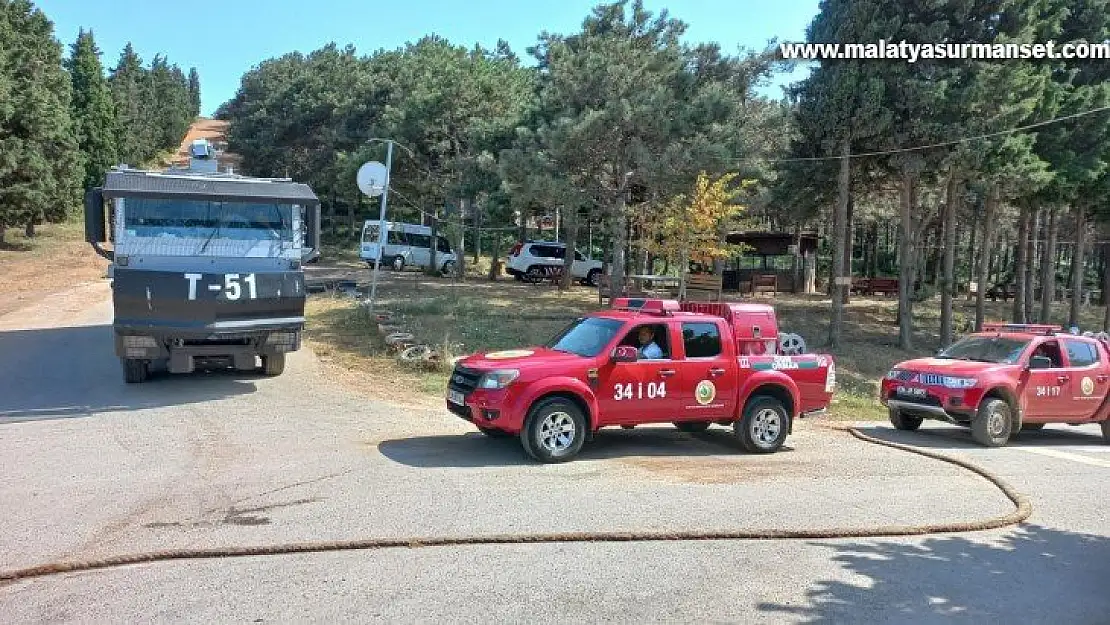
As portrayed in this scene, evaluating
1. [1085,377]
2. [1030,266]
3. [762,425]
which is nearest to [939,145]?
[1030,266]

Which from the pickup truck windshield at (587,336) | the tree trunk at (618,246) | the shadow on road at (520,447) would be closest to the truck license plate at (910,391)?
the shadow on road at (520,447)

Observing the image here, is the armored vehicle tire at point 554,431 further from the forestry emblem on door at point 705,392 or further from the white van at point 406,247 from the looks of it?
the white van at point 406,247

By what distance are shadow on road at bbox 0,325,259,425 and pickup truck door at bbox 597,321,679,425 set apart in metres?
6.04

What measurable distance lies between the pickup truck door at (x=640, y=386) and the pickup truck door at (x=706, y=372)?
14 cm

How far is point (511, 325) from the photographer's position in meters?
20.3

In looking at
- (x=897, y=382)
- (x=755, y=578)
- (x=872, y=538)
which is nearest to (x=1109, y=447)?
(x=897, y=382)

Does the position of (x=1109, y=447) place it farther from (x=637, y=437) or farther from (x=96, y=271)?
(x=96, y=271)

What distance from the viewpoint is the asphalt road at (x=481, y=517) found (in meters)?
4.98

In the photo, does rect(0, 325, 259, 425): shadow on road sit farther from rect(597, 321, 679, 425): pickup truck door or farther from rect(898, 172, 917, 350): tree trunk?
rect(898, 172, 917, 350): tree trunk

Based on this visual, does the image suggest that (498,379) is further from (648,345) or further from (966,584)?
(966,584)

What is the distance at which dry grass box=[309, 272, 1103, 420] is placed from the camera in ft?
52.3

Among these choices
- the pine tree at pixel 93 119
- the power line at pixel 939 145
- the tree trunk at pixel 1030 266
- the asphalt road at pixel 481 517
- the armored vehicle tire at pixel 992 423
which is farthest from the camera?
the pine tree at pixel 93 119

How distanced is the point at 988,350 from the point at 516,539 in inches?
397

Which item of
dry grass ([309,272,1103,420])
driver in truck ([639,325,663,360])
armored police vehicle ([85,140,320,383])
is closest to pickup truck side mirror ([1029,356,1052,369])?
dry grass ([309,272,1103,420])
